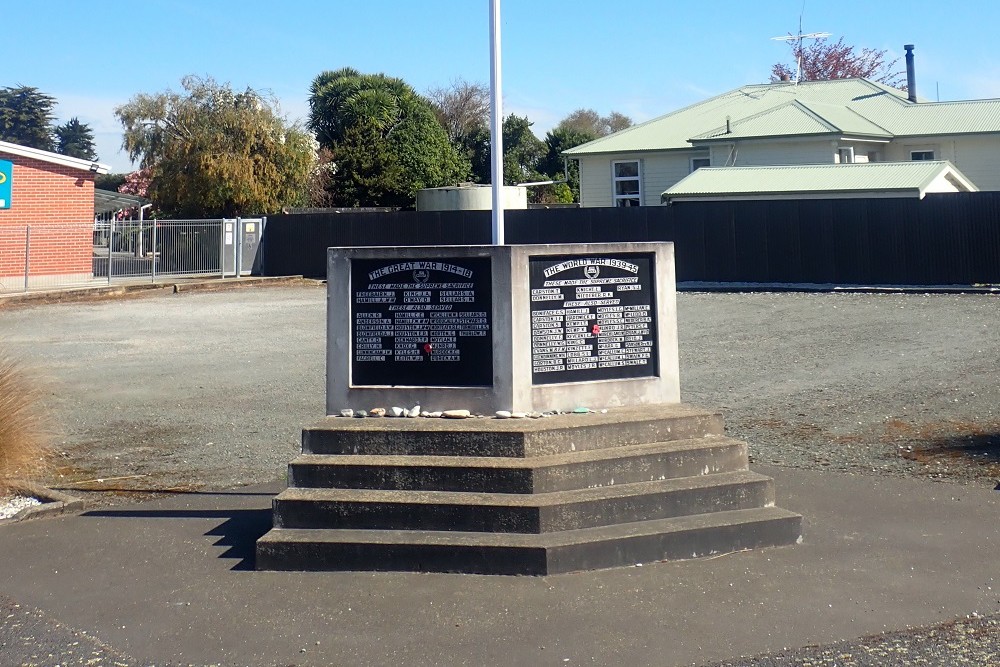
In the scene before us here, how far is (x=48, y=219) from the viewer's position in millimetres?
32969

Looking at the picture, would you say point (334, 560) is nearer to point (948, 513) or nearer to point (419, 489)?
point (419, 489)

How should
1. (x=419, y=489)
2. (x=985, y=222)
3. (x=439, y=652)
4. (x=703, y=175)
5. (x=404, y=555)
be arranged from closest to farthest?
(x=439, y=652), (x=404, y=555), (x=419, y=489), (x=985, y=222), (x=703, y=175)

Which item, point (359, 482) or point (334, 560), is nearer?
point (334, 560)

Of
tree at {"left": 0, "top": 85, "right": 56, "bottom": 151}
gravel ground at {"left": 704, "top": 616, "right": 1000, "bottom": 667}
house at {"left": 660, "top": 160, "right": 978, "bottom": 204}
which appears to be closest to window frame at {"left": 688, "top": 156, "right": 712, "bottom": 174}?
house at {"left": 660, "top": 160, "right": 978, "bottom": 204}

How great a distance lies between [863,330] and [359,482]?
13.5 meters

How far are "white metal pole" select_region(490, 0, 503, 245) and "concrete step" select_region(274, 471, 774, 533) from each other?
2.47 metres

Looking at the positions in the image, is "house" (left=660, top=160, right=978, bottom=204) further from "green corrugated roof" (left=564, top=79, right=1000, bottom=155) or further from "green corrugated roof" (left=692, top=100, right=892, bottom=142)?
→ "green corrugated roof" (left=564, top=79, right=1000, bottom=155)

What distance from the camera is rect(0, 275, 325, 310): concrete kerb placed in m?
28.2

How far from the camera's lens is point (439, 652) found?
5.18 metres

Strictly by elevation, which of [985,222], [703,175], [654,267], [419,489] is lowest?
[419,489]

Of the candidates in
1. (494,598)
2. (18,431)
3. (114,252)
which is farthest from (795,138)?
(494,598)

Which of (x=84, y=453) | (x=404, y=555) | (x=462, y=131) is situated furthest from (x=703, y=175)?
(x=462, y=131)

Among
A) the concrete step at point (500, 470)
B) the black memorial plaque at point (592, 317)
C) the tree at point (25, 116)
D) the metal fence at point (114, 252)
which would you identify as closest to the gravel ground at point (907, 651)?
the concrete step at point (500, 470)

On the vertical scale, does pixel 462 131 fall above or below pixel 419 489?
above
